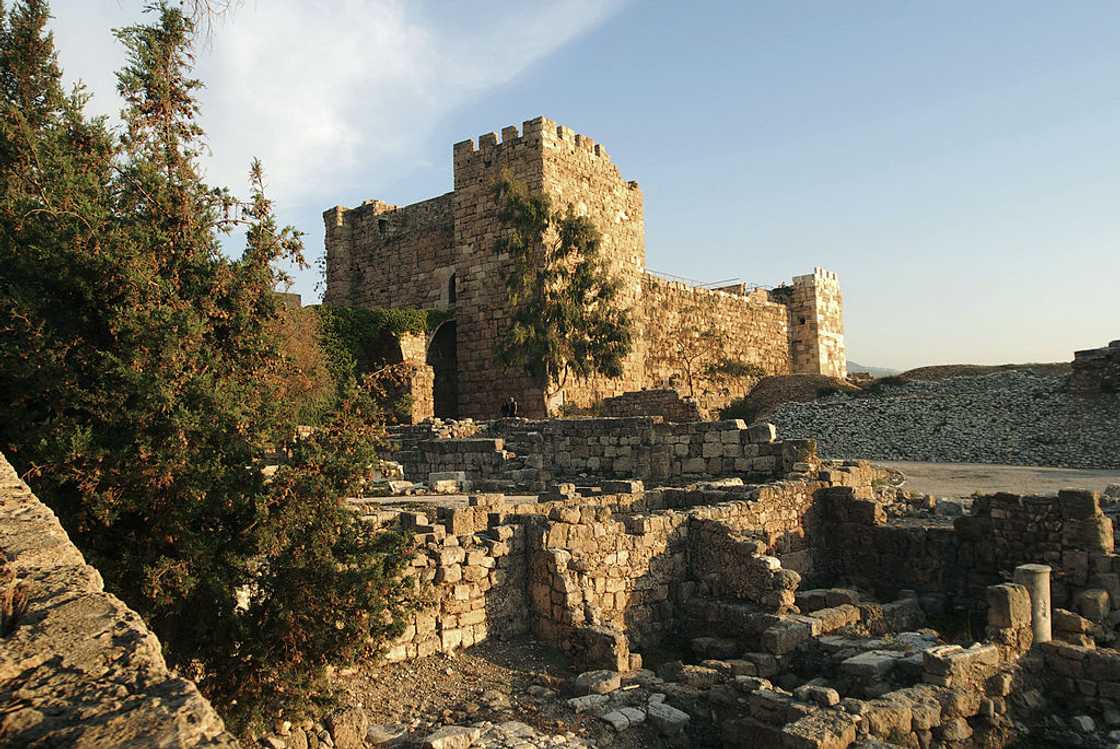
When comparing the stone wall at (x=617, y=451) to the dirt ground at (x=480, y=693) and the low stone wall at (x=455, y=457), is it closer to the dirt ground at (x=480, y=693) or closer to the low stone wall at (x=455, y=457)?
the low stone wall at (x=455, y=457)

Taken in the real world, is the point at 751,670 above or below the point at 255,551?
below

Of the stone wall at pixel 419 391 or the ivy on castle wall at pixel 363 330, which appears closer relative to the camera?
the stone wall at pixel 419 391

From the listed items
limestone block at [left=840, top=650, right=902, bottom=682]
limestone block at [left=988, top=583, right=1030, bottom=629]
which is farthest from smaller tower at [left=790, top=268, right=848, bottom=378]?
limestone block at [left=840, top=650, right=902, bottom=682]

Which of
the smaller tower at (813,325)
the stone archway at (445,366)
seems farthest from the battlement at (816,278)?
the stone archway at (445,366)

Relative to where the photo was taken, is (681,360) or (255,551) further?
(681,360)

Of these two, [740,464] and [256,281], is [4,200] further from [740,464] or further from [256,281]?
[740,464]

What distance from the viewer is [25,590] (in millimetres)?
3340

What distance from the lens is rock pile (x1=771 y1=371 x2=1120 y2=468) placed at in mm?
23094

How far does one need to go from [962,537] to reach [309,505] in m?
9.82

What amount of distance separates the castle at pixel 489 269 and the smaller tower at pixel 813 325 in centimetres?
562

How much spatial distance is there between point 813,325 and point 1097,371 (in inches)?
626

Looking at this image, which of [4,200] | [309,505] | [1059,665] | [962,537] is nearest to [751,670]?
[1059,665]

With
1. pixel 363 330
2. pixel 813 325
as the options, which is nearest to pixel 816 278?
pixel 813 325

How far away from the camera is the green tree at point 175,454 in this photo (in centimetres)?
539
